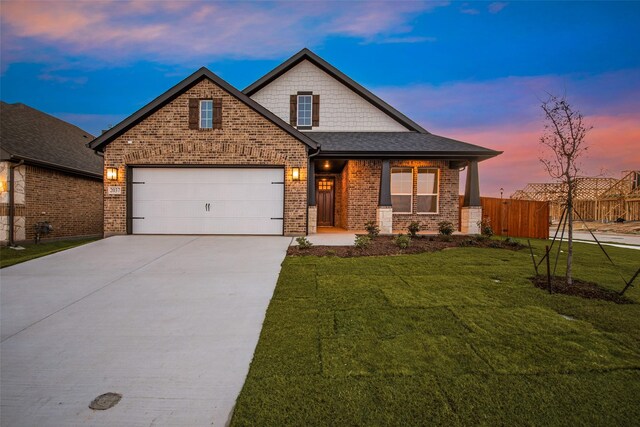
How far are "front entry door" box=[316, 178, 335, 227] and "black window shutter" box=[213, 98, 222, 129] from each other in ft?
20.8

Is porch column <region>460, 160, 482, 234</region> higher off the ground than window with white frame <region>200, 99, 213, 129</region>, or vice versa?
window with white frame <region>200, 99, 213, 129</region>

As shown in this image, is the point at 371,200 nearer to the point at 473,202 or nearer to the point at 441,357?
the point at 473,202

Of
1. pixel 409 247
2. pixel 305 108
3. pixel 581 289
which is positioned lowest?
pixel 581 289

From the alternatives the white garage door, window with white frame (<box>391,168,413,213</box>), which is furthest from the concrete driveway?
window with white frame (<box>391,168,413,213</box>)

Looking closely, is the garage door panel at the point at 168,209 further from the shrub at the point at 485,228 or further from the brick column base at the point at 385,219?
the shrub at the point at 485,228

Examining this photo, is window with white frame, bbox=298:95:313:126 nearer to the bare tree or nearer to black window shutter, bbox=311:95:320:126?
black window shutter, bbox=311:95:320:126

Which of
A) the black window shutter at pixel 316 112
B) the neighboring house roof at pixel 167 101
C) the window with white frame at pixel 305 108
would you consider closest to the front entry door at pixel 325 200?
the black window shutter at pixel 316 112

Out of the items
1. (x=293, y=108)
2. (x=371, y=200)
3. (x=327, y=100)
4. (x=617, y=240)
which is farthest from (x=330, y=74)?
(x=617, y=240)

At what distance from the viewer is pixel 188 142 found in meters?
9.89

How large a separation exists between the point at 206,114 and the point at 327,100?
6.17m

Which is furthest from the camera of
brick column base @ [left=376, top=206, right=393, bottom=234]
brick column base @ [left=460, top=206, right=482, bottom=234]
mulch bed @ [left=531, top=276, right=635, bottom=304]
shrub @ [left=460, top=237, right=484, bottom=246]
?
brick column base @ [left=460, top=206, right=482, bottom=234]

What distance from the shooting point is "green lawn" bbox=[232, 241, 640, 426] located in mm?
2074

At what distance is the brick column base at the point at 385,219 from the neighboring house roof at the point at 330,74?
505cm

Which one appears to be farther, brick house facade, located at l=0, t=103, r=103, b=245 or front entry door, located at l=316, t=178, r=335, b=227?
front entry door, located at l=316, t=178, r=335, b=227
